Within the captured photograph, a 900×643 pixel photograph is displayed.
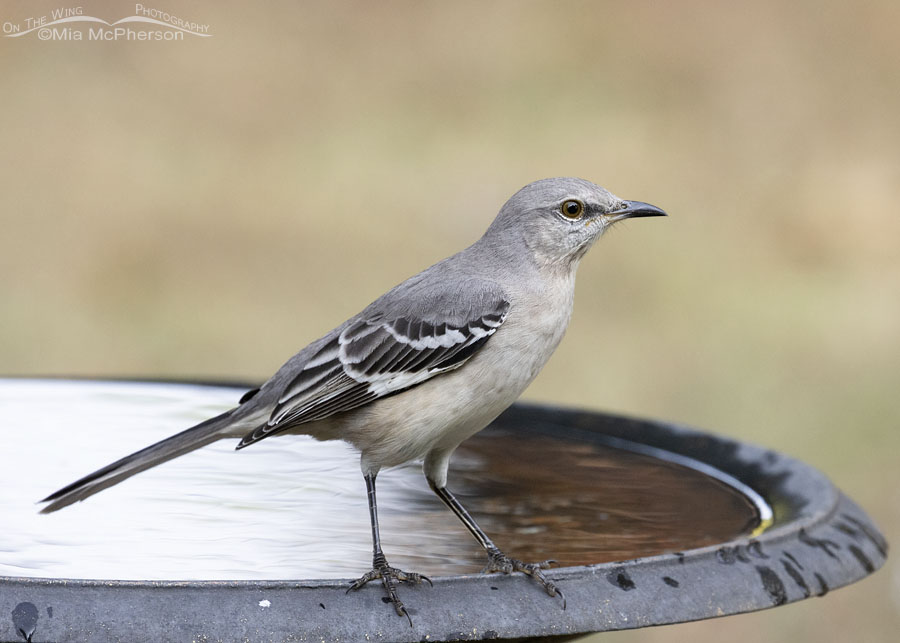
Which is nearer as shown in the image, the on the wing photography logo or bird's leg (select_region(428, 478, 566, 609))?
bird's leg (select_region(428, 478, 566, 609))

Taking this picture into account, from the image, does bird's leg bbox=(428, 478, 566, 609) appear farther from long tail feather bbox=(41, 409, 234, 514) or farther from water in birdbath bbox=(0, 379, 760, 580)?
long tail feather bbox=(41, 409, 234, 514)

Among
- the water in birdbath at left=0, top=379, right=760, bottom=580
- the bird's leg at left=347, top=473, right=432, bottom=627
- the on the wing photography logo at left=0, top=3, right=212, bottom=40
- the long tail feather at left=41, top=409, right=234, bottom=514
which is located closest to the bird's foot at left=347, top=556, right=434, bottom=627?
the bird's leg at left=347, top=473, right=432, bottom=627

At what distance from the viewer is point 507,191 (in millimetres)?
12828

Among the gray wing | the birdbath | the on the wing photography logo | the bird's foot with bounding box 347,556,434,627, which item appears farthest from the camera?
the on the wing photography logo

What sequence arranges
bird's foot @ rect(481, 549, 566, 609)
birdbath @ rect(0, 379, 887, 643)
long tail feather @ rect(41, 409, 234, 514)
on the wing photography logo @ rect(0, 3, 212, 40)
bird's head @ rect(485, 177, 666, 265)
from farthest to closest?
1. on the wing photography logo @ rect(0, 3, 212, 40)
2. bird's head @ rect(485, 177, 666, 265)
3. long tail feather @ rect(41, 409, 234, 514)
4. bird's foot @ rect(481, 549, 566, 609)
5. birdbath @ rect(0, 379, 887, 643)

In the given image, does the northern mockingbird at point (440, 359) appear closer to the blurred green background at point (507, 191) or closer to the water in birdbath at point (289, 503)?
the water in birdbath at point (289, 503)

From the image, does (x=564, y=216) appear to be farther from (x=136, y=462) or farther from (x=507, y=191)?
(x=507, y=191)

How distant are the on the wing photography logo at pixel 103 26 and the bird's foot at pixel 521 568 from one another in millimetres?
12945

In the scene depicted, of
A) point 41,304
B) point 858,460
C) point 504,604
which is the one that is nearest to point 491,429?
point 504,604

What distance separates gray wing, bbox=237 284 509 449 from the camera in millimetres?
3943

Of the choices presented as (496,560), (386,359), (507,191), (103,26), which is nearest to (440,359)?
(386,359)

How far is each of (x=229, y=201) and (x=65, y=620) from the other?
10563mm

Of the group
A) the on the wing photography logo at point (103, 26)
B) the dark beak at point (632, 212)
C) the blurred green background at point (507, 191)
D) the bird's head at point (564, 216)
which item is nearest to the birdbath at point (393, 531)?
the bird's head at point (564, 216)

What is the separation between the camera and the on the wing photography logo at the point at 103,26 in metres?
15.2
